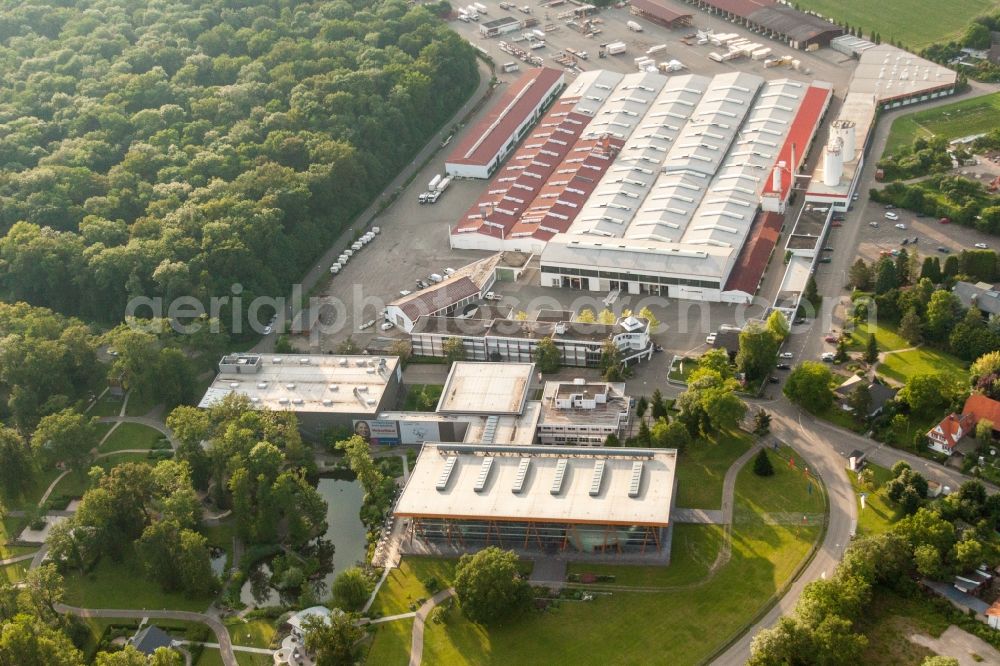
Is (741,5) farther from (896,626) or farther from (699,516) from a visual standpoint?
(896,626)

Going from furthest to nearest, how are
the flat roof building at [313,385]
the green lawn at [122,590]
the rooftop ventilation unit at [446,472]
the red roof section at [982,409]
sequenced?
the flat roof building at [313,385]
the red roof section at [982,409]
the rooftop ventilation unit at [446,472]
the green lawn at [122,590]

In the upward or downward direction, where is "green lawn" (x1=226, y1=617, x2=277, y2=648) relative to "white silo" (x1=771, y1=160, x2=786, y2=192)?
downward

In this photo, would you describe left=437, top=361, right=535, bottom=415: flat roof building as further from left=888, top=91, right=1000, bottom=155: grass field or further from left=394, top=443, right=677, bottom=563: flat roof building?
left=888, top=91, right=1000, bottom=155: grass field

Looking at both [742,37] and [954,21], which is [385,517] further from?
[954,21]

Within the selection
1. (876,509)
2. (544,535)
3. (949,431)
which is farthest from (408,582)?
(949,431)

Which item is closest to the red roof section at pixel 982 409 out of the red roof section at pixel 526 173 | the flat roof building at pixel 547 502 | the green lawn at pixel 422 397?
the flat roof building at pixel 547 502

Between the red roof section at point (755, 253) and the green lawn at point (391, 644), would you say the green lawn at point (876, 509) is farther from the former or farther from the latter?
the green lawn at point (391, 644)

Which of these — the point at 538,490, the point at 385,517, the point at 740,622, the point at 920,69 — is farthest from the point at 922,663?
the point at 920,69

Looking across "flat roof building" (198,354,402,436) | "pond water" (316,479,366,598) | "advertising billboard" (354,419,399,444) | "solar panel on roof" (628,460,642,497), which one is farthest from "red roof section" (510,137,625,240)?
"solar panel on roof" (628,460,642,497)
